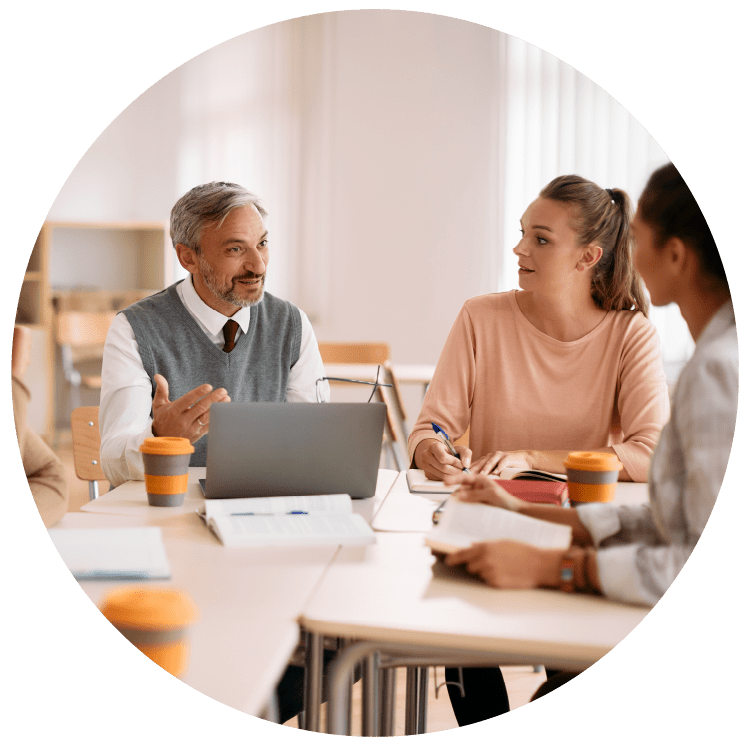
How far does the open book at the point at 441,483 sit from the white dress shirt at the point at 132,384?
9.2 inches

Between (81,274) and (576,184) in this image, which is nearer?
(576,184)

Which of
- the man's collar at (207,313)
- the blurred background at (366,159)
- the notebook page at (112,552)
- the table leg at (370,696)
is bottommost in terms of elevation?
the table leg at (370,696)

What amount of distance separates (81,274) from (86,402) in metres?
0.26

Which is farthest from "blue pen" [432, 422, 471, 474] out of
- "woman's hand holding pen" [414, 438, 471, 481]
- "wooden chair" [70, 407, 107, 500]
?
"wooden chair" [70, 407, 107, 500]

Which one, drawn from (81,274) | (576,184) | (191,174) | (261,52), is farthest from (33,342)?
(576,184)

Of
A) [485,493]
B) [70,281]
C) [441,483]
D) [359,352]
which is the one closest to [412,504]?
[441,483]

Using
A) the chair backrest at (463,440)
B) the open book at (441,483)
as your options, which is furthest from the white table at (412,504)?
the chair backrest at (463,440)

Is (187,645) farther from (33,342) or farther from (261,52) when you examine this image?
(261,52)

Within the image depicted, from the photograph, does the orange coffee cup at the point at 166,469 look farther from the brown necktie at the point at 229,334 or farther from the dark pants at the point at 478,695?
the dark pants at the point at 478,695

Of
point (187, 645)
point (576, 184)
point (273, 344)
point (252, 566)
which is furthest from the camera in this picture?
point (273, 344)

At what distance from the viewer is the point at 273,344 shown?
4.96 ft

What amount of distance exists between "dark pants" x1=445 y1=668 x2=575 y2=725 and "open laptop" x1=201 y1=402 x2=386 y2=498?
0.40 m

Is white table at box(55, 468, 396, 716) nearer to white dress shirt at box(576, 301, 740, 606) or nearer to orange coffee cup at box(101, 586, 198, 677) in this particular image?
orange coffee cup at box(101, 586, 198, 677)

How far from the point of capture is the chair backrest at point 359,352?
144 cm
